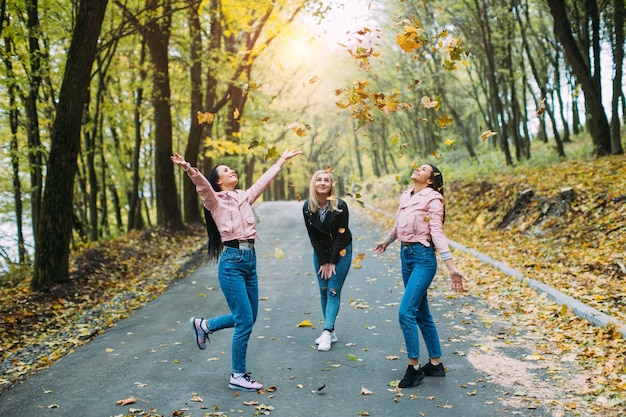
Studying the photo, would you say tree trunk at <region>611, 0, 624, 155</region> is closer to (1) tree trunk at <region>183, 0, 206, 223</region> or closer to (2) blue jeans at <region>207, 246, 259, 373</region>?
(1) tree trunk at <region>183, 0, 206, 223</region>

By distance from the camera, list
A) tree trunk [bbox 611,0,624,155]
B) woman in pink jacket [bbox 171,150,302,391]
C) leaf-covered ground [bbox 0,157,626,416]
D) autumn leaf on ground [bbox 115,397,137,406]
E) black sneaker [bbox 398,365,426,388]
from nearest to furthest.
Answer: autumn leaf on ground [bbox 115,397,137,406] → black sneaker [bbox 398,365,426,388] → woman in pink jacket [bbox 171,150,302,391] → leaf-covered ground [bbox 0,157,626,416] → tree trunk [bbox 611,0,624,155]

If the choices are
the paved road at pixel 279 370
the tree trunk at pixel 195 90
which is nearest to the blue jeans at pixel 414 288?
the paved road at pixel 279 370

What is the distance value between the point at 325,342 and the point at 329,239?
1.20 meters

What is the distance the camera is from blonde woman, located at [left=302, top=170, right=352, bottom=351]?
625 centimetres

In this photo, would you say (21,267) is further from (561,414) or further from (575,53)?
(575,53)

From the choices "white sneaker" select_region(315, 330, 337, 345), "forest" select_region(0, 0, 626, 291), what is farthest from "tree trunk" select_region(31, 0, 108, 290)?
"white sneaker" select_region(315, 330, 337, 345)

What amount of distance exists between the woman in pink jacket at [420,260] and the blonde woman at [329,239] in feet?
3.78

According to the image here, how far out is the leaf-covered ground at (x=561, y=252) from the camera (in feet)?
18.1

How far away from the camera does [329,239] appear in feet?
20.9

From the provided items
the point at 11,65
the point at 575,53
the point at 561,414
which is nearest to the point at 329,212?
the point at 561,414

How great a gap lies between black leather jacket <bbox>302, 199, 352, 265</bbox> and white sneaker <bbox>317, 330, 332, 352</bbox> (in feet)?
2.76

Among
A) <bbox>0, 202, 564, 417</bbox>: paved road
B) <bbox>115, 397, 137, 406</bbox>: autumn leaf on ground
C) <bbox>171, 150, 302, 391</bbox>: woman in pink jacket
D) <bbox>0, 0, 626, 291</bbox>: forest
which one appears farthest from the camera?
<bbox>0, 0, 626, 291</bbox>: forest

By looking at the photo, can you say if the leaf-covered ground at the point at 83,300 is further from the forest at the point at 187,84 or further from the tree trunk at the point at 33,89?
Answer: the tree trunk at the point at 33,89

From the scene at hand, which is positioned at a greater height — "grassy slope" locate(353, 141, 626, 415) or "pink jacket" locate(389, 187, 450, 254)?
"pink jacket" locate(389, 187, 450, 254)
